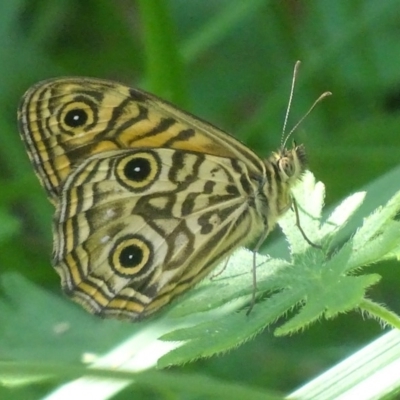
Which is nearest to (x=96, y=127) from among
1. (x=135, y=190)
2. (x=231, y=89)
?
(x=135, y=190)

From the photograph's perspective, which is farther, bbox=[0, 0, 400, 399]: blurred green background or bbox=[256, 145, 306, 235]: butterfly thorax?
bbox=[0, 0, 400, 399]: blurred green background

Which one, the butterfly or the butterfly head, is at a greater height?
the butterfly head

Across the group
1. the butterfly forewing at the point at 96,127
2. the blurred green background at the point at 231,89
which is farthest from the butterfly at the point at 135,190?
the blurred green background at the point at 231,89

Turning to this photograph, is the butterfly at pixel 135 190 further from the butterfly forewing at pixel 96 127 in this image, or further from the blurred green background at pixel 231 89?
the blurred green background at pixel 231 89

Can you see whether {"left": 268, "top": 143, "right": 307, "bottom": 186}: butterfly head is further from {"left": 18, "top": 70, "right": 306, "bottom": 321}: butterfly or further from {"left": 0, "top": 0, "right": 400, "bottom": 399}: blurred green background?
{"left": 0, "top": 0, "right": 400, "bottom": 399}: blurred green background

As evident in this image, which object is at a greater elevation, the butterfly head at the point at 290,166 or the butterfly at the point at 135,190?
the butterfly head at the point at 290,166

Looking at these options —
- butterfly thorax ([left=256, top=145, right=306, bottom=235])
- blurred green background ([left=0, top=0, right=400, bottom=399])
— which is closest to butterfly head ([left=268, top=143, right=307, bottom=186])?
butterfly thorax ([left=256, top=145, right=306, bottom=235])
